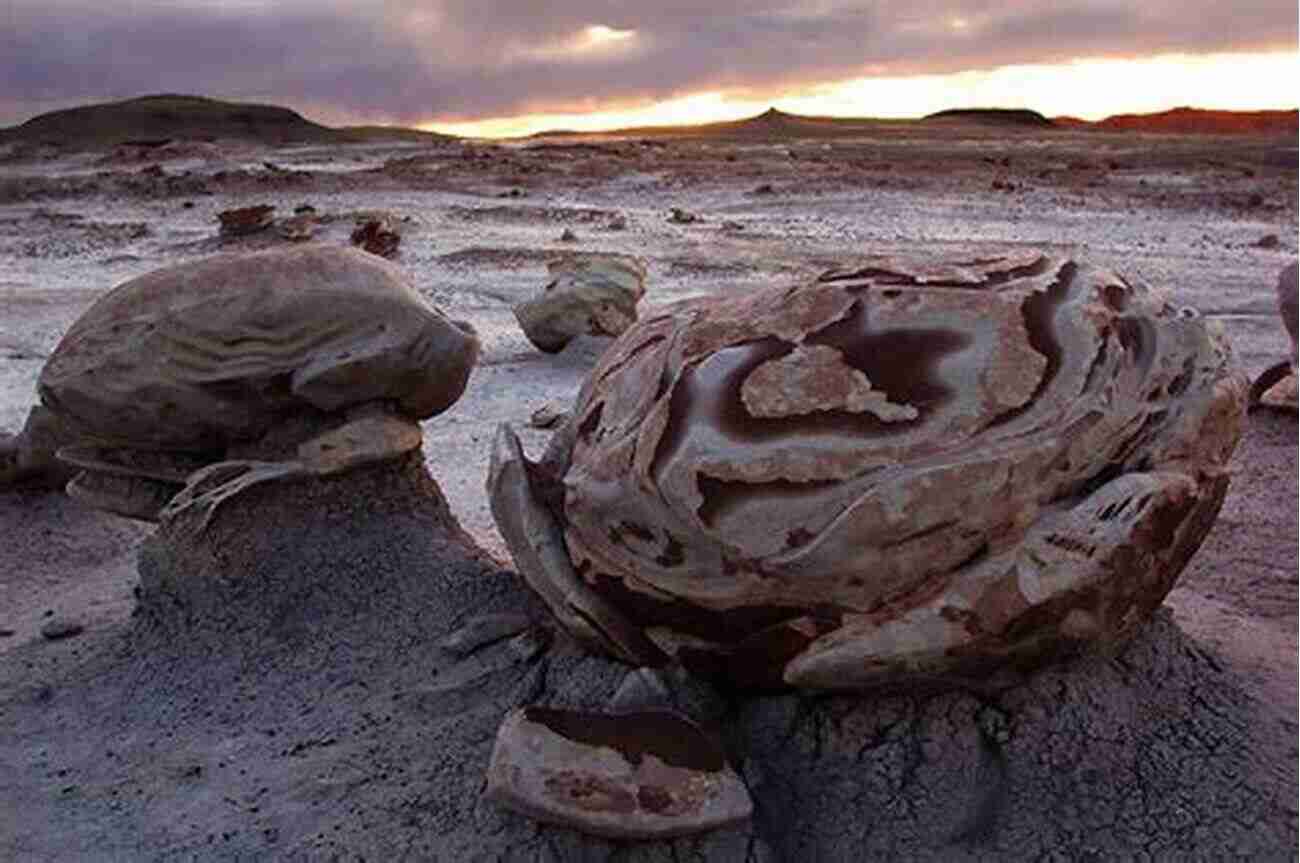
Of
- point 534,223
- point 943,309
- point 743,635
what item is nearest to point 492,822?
point 743,635

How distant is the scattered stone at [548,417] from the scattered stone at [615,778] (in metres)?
3.27

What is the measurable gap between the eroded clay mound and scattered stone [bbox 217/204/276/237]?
30.4ft

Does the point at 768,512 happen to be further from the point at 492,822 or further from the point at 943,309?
the point at 492,822

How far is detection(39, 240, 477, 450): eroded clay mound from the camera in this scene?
10.7 ft

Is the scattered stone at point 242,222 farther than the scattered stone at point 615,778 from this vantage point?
Yes

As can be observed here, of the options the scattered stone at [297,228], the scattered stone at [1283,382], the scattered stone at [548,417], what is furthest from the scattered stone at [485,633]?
the scattered stone at [297,228]

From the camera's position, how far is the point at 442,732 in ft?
9.30

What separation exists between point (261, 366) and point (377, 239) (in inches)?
329

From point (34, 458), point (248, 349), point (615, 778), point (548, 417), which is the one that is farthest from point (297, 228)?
point (615, 778)

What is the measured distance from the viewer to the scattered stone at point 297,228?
39.3ft

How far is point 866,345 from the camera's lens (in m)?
2.50

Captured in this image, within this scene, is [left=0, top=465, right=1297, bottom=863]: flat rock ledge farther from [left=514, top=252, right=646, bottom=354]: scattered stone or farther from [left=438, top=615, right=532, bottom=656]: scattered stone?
[left=514, top=252, right=646, bottom=354]: scattered stone

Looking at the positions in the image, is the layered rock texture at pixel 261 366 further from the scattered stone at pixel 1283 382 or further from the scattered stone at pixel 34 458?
the scattered stone at pixel 1283 382

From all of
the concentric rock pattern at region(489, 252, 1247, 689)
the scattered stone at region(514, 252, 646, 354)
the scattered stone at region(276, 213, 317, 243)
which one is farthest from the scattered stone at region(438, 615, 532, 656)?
the scattered stone at region(276, 213, 317, 243)
